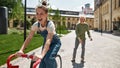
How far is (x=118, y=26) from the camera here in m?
51.6

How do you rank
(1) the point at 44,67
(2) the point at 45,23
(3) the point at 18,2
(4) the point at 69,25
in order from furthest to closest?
1. (4) the point at 69,25
2. (3) the point at 18,2
3. (1) the point at 44,67
4. (2) the point at 45,23

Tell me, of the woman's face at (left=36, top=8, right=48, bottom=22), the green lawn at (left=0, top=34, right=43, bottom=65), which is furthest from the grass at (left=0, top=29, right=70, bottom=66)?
the woman's face at (left=36, top=8, right=48, bottom=22)

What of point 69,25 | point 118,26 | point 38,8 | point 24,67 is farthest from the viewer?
point 69,25

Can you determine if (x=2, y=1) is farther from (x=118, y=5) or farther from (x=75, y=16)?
(x=75, y=16)

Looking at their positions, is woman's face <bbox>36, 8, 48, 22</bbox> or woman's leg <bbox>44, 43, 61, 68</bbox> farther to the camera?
woman's leg <bbox>44, 43, 61, 68</bbox>

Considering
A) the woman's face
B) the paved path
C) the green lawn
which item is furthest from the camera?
the green lawn

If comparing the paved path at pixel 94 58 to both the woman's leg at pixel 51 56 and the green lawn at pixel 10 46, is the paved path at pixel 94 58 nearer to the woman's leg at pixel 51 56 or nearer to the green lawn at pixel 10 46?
the green lawn at pixel 10 46

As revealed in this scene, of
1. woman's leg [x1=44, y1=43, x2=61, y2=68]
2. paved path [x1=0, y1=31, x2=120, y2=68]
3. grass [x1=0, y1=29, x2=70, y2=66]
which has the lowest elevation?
paved path [x1=0, y1=31, x2=120, y2=68]

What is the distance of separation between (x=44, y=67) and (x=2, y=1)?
5221 cm

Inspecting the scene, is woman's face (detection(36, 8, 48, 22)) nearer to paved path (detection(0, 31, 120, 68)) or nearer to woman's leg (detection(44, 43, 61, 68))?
woman's leg (detection(44, 43, 61, 68))

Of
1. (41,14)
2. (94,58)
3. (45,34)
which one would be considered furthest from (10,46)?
(41,14)

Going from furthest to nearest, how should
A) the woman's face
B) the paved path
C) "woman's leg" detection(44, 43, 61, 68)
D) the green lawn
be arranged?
the green lawn → the paved path → "woman's leg" detection(44, 43, 61, 68) → the woman's face

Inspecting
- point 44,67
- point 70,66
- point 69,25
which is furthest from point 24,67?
point 69,25

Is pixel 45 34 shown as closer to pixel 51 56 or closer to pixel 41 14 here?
pixel 51 56
